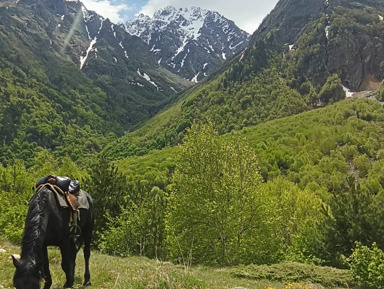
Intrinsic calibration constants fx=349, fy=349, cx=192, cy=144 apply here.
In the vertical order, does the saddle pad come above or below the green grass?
above

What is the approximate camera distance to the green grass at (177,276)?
8.27 m

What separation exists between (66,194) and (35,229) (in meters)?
2.16

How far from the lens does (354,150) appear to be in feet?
439

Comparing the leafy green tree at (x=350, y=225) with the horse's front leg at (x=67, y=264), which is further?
the leafy green tree at (x=350, y=225)

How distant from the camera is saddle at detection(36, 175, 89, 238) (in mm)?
10195

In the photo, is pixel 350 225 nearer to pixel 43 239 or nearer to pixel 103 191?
pixel 103 191

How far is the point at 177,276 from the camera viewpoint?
27.4 feet

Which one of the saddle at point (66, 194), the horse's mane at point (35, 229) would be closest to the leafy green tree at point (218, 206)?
the saddle at point (66, 194)

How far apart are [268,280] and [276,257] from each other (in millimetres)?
10825

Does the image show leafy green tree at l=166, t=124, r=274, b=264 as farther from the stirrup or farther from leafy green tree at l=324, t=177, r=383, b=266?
the stirrup

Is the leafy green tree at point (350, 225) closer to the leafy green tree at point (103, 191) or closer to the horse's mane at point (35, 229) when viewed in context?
the leafy green tree at point (103, 191)

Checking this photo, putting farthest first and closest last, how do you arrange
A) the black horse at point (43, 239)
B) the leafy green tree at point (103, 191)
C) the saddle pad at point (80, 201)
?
the leafy green tree at point (103, 191)
the saddle pad at point (80, 201)
the black horse at point (43, 239)

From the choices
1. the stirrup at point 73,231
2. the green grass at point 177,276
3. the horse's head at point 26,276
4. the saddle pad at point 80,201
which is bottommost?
the green grass at point 177,276

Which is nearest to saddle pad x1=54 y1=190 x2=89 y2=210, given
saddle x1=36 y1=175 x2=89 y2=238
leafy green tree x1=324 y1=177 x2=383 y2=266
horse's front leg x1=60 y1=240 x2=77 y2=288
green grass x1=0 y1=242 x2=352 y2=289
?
saddle x1=36 y1=175 x2=89 y2=238
